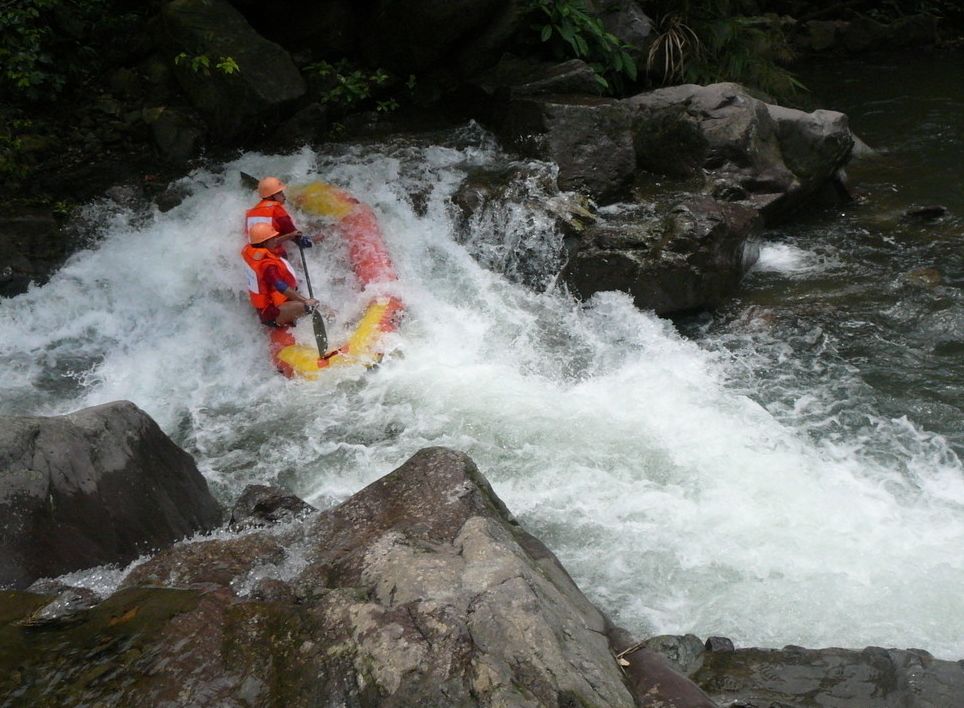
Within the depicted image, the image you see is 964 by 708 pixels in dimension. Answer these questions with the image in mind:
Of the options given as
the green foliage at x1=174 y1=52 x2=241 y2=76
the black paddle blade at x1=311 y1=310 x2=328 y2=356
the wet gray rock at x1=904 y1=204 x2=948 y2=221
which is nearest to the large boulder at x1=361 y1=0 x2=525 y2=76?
the green foliage at x1=174 y1=52 x2=241 y2=76

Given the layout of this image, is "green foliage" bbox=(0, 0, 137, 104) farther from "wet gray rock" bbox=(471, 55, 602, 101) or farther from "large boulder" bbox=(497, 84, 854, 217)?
"large boulder" bbox=(497, 84, 854, 217)

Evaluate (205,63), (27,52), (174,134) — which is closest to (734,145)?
(205,63)

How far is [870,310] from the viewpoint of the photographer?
630 centimetres

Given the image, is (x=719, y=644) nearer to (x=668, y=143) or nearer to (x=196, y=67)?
(x=668, y=143)

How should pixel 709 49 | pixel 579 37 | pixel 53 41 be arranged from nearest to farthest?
1. pixel 53 41
2. pixel 579 37
3. pixel 709 49

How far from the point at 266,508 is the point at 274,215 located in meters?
3.06

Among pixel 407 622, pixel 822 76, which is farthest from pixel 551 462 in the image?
pixel 822 76

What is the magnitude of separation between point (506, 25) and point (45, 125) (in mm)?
4201

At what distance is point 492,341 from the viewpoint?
6.05 m

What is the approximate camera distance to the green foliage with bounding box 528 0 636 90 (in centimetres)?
801

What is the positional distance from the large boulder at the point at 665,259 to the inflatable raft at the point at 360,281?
4.58 feet

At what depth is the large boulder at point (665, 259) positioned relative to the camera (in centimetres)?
636

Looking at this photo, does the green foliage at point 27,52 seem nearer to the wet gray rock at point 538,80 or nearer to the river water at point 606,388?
the river water at point 606,388

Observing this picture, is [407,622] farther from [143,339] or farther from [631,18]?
[631,18]
